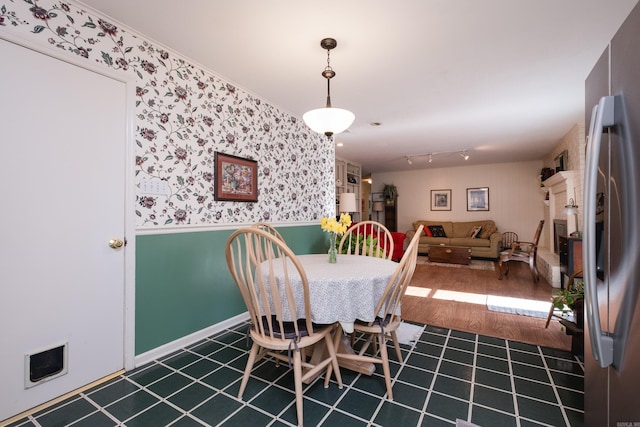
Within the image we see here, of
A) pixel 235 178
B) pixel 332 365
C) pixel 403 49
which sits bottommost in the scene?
pixel 332 365

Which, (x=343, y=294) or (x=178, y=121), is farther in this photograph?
(x=178, y=121)

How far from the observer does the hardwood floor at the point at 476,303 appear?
2.53 m

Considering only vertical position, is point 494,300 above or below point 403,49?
below

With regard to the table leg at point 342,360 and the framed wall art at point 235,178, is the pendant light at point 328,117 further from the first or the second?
the table leg at point 342,360

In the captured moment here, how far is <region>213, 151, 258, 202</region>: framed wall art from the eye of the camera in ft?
8.39

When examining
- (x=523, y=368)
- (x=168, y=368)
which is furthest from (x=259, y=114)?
(x=523, y=368)

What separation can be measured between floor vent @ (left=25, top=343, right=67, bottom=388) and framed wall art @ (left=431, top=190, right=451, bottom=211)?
795cm

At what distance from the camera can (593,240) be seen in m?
0.75

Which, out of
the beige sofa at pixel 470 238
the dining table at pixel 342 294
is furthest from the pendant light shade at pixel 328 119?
the beige sofa at pixel 470 238

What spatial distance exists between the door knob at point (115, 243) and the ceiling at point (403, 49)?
4.64ft

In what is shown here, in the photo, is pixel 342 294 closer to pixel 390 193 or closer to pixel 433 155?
pixel 433 155

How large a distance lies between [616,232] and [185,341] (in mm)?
2574

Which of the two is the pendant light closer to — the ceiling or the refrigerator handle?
the ceiling

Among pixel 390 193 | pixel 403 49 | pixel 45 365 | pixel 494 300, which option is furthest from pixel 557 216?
pixel 45 365
